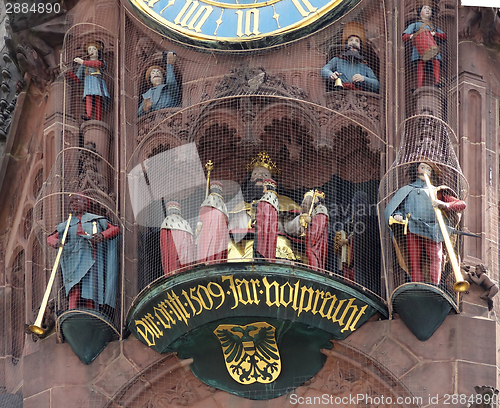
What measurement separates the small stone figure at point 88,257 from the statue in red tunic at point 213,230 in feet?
3.73

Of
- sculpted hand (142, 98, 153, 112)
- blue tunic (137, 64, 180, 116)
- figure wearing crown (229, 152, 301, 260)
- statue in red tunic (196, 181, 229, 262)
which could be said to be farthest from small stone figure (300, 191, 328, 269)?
sculpted hand (142, 98, 153, 112)

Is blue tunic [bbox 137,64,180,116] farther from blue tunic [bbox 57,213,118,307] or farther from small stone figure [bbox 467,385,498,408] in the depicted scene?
small stone figure [bbox 467,385,498,408]

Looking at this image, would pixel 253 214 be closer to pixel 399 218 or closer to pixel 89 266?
pixel 399 218

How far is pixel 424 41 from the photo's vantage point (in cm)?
2098

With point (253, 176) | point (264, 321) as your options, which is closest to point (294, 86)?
point (253, 176)

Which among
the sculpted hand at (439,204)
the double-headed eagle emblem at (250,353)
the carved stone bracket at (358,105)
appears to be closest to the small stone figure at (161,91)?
the carved stone bracket at (358,105)

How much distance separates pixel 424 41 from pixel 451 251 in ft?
9.73

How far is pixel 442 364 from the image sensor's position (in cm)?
1934

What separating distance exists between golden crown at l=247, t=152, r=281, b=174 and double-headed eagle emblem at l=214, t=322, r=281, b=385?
2062mm

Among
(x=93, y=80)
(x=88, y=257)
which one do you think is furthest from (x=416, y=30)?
(x=88, y=257)

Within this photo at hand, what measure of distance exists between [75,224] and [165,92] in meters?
2.04

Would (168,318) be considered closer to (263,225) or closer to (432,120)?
(263,225)

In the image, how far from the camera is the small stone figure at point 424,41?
2089 centimetres

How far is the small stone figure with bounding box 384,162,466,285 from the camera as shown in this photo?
19.6 metres
